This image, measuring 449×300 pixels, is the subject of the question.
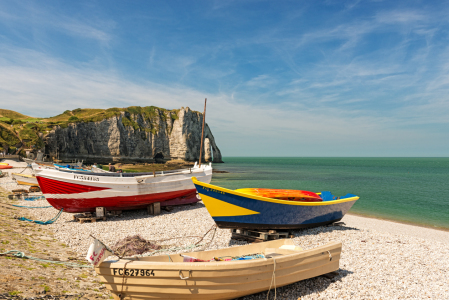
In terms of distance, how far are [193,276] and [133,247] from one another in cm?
522

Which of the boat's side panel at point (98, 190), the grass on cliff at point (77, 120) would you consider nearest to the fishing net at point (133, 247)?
the boat's side panel at point (98, 190)

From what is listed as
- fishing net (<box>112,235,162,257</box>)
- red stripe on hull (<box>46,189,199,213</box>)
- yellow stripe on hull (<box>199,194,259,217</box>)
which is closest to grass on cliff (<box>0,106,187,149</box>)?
red stripe on hull (<box>46,189,199,213</box>)

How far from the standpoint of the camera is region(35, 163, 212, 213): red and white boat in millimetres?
13320

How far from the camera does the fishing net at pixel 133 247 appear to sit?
28.8ft

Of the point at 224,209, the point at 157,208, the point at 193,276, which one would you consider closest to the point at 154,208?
the point at 157,208

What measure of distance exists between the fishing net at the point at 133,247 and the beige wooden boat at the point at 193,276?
374 cm

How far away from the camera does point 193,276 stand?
4.72 meters

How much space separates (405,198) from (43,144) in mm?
80127

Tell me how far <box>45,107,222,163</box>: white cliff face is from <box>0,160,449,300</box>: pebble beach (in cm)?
6691

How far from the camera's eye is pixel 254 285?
17.5 feet

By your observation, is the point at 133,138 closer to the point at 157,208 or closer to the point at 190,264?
the point at 157,208

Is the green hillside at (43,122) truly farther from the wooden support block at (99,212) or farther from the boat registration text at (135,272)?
the boat registration text at (135,272)

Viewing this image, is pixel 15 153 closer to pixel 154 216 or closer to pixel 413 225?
pixel 154 216

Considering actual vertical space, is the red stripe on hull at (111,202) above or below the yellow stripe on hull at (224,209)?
below
